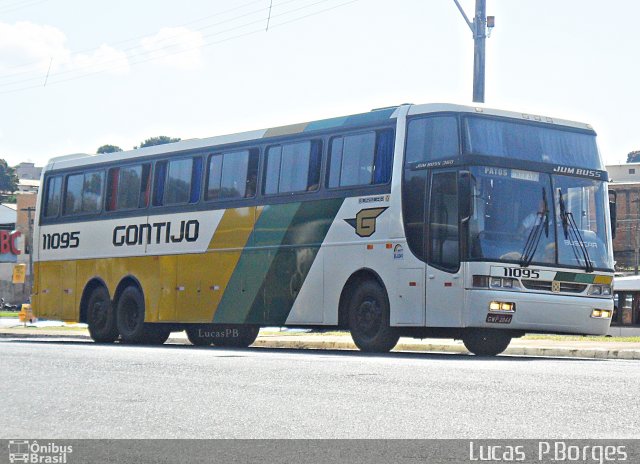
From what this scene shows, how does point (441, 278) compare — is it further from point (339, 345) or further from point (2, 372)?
point (339, 345)

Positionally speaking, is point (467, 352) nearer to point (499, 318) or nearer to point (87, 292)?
point (499, 318)

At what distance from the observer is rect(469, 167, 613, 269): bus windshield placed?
1914 centimetres

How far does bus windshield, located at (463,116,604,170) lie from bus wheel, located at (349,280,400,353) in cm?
282

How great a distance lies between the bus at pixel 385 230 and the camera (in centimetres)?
1923

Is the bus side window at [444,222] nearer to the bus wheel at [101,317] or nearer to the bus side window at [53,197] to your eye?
the bus wheel at [101,317]

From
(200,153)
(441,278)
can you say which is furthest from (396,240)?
(200,153)

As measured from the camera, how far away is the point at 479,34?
26.4 metres

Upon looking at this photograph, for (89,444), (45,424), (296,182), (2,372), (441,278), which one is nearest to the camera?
(89,444)

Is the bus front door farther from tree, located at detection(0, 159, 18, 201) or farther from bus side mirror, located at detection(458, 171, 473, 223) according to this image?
tree, located at detection(0, 159, 18, 201)

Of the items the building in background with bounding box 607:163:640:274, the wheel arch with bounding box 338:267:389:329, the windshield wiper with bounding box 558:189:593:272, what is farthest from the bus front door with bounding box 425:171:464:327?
the building in background with bounding box 607:163:640:274

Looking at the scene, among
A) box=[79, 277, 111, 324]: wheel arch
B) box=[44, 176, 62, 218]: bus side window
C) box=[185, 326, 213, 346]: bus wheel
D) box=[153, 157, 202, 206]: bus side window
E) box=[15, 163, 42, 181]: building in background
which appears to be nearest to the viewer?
box=[153, 157, 202, 206]: bus side window

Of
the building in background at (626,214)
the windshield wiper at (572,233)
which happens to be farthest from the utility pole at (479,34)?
the building in background at (626,214)

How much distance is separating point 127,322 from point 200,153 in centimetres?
407

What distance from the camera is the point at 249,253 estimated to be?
76.5 feet
